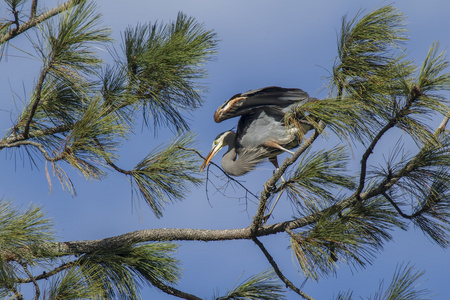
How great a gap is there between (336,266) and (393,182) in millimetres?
316

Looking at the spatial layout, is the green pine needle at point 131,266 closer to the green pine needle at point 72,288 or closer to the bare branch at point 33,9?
the green pine needle at point 72,288

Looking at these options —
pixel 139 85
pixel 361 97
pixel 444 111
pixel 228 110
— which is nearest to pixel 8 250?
pixel 139 85

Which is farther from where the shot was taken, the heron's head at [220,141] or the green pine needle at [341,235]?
the heron's head at [220,141]

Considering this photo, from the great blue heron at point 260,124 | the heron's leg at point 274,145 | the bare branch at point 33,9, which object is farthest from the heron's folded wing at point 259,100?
the bare branch at point 33,9

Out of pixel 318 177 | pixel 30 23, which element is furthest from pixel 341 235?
pixel 30 23

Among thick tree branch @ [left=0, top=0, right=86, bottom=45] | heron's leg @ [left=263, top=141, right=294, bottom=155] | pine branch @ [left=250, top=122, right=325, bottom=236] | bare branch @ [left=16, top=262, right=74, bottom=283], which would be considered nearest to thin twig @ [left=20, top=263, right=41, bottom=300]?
bare branch @ [left=16, top=262, right=74, bottom=283]

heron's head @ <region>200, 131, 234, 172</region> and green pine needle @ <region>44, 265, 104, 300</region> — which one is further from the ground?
heron's head @ <region>200, 131, 234, 172</region>

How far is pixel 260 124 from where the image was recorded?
7.77 feet

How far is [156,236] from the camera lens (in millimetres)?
2164

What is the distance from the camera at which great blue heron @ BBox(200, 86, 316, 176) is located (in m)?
2.25

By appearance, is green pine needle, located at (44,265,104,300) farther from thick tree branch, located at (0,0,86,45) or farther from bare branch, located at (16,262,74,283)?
thick tree branch, located at (0,0,86,45)

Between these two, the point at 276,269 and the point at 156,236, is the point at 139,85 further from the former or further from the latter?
the point at 276,269

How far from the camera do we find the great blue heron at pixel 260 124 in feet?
7.38

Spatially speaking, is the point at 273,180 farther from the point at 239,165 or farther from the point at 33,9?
the point at 33,9
